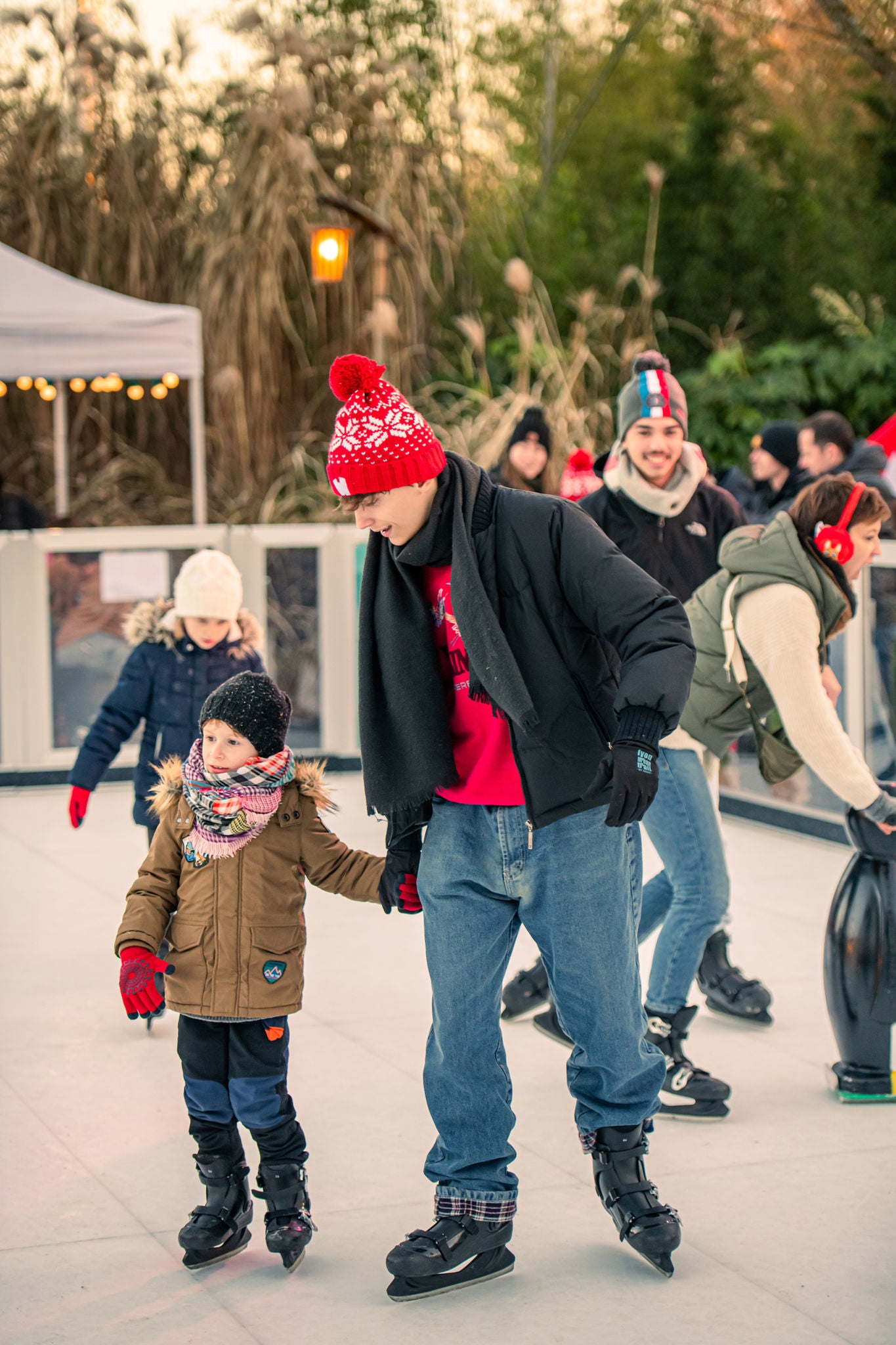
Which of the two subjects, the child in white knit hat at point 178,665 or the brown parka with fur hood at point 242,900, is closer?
the brown parka with fur hood at point 242,900

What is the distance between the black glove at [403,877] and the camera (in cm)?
331

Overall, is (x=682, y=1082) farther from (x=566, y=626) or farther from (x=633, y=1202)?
(x=566, y=626)

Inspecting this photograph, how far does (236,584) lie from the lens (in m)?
4.98

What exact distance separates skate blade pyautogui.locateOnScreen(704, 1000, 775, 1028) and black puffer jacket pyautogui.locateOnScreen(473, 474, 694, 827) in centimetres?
206

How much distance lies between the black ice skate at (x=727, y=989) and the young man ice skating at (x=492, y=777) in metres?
1.72

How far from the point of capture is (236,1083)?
3260 mm

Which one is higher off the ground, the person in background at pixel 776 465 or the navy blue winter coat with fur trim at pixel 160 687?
the person in background at pixel 776 465

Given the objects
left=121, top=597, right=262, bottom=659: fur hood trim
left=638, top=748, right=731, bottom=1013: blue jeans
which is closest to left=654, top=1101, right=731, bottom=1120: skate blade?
left=638, top=748, right=731, bottom=1013: blue jeans

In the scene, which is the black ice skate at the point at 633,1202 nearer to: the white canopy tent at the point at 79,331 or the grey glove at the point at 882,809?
the grey glove at the point at 882,809

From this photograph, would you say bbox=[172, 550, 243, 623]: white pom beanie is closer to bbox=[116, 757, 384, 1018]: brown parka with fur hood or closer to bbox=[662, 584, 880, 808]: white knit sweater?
bbox=[116, 757, 384, 1018]: brown parka with fur hood

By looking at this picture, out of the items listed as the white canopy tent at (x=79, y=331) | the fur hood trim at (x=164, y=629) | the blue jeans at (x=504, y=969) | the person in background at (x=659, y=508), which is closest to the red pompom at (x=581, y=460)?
the person in background at (x=659, y=508)

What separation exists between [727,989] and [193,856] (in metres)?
2.20

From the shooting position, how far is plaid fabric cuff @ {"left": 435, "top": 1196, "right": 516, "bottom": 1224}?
3197 millimetres

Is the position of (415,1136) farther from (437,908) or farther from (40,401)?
(40,401)
